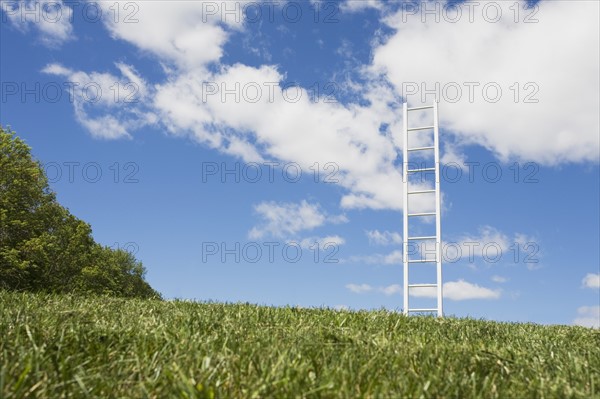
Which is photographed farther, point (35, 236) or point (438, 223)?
point (35, 236)

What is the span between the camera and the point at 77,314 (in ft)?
20.9

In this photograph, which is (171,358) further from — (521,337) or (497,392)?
(521,337)

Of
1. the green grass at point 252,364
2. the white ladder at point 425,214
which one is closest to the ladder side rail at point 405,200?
the white ladder at point 425,214

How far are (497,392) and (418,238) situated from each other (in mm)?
A: 14077

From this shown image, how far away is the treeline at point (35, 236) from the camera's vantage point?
104 feet

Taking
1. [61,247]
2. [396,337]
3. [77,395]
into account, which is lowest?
[77,395]

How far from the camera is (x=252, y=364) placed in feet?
12.8

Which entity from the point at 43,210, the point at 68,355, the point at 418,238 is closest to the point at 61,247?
the point at 43,210

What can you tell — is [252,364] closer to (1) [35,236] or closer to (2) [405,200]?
Answer: (2) [405,200]

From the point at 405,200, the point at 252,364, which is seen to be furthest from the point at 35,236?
the point at 252,364

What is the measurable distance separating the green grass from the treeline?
1010 inches

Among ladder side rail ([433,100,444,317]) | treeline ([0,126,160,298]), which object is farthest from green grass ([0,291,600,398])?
treeline ([0,126,160,298])

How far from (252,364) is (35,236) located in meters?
33.4

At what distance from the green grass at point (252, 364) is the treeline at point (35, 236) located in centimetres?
2566
